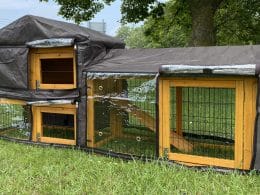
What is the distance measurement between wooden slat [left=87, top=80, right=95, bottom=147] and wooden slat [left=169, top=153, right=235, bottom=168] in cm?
145

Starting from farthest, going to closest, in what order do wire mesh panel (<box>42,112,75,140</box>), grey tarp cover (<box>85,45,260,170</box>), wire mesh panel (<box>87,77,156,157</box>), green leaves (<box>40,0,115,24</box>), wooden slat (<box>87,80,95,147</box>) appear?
green leaves (<box>40,0,115,24</box>) → wire mesh panel (<box>42,112,75,140</box>) → wooden slat (<box>87,80,95,147</box>) → wire mesh panel (<box>87,77,156,157</box>) → grey tarp cover (<box>85,45,260,170</box>)

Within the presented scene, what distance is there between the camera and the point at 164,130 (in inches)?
214

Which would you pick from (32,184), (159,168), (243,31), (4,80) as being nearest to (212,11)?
(243,31)

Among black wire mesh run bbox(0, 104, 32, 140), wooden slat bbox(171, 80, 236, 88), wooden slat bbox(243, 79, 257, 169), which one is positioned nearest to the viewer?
wooden slat bbox(243, 79, 257, 169)

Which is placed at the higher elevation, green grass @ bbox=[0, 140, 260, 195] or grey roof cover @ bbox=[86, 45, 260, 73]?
grey roof cover @ bbox=[86, 45, 260, 73]

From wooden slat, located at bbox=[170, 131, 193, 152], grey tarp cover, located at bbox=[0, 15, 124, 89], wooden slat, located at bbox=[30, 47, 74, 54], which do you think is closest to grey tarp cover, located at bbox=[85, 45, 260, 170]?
grey tarp cover, located at bbox=[0, 15, 124, 89]

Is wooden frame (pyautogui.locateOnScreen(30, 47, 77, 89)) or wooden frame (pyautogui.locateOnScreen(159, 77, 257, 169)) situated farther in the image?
wooden frame (pyautogui.locateOnScreen(30, 47, 77, 89))

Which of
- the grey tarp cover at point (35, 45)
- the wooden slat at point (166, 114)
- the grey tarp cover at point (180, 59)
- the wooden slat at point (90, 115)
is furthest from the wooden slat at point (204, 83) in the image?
the grey tarp cover at point (35, 45)

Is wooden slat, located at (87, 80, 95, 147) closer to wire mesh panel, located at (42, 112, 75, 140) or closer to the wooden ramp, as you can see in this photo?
the wooden ramp

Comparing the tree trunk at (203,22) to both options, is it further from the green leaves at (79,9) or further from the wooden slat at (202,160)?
the wooden slat at (202,160)


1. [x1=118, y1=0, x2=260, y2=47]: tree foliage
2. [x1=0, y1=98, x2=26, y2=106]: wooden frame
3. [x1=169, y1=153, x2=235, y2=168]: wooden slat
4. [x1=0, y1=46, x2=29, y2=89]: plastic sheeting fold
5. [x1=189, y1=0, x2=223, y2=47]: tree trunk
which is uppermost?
[x1=118, y1=0, x2=260, y2=47]: tree foliage

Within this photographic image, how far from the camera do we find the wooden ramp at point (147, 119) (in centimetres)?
595

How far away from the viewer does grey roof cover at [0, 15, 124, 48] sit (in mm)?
6344

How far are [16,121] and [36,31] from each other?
1799 mm
